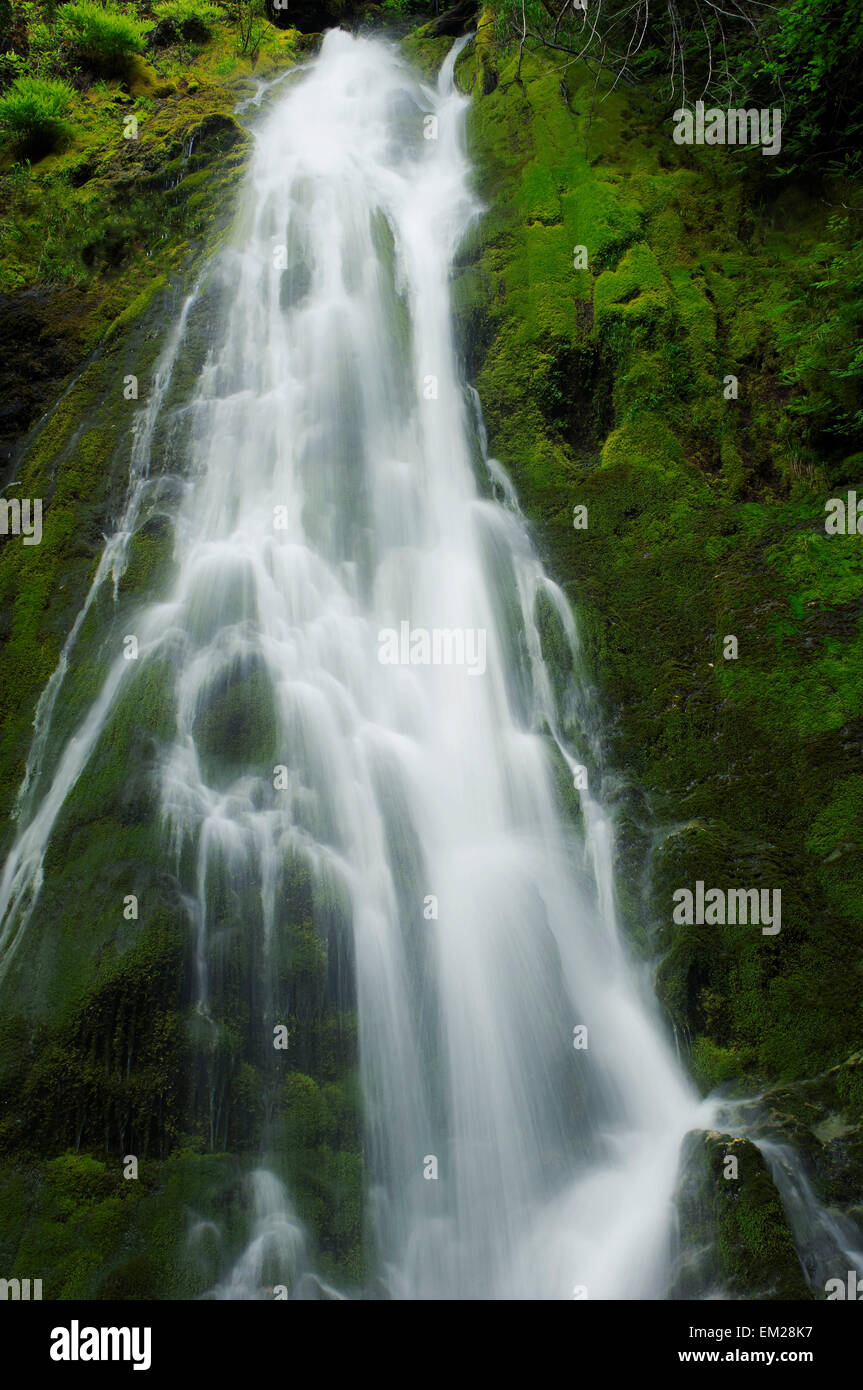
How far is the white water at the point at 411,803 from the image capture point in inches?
208

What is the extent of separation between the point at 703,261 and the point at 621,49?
5.48 m

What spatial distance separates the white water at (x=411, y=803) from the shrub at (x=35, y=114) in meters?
4.68

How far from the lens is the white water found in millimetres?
5273

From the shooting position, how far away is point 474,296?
10.0m

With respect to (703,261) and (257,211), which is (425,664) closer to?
(703,261)

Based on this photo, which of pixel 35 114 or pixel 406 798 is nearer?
pixel 406 798

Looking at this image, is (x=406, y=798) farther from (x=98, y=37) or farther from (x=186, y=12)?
(x=186, y=12)

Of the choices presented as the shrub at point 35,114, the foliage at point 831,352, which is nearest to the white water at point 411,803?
the foliage at point 831,352

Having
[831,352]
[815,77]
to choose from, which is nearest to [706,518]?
[831,352]

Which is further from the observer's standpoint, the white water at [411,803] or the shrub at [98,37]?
the shrub at [98,37]

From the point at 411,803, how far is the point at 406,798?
2.5 inches

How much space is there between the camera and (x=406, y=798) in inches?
269

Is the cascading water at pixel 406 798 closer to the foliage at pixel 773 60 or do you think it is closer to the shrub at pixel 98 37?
the foliage at pixel 773 60
